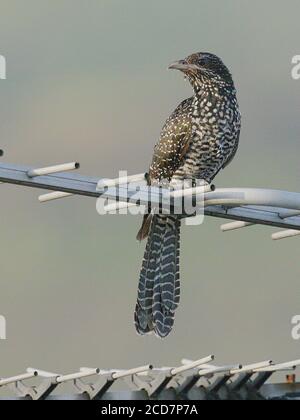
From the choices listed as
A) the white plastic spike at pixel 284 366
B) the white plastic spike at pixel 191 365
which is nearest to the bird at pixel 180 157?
the white plastic spike at pixel 191 365

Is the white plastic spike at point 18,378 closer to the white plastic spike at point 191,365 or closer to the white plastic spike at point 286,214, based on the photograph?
the white plastic spike at point 191,365

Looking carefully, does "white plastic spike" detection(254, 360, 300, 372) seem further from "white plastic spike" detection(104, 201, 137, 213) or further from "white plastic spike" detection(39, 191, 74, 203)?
"white plastic spike" detection(104, 201, 137, 213)

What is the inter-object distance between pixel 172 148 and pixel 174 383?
3.72 metres

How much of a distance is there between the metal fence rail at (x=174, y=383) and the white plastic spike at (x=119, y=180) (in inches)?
189

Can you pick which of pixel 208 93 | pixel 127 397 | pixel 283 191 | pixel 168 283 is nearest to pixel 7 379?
pixel 127 397

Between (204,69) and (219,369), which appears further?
(219,369)

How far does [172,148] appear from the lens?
46.4ft

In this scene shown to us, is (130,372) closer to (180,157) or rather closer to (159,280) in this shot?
(159,280)

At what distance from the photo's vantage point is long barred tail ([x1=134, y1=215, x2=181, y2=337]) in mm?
12953

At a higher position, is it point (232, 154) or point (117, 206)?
point (232, 154)

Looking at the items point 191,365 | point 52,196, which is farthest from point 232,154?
point 52,196

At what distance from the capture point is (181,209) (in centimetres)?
1005

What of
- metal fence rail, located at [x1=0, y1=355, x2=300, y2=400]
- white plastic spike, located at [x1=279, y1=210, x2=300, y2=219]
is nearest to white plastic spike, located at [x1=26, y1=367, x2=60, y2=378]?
metal fence rail, located at [x1=0, y1=355, x2=300, y2=400]

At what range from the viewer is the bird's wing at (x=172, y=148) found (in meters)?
14.1
